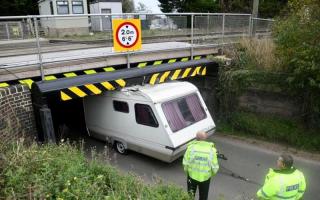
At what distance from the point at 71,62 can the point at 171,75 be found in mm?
→ 3174

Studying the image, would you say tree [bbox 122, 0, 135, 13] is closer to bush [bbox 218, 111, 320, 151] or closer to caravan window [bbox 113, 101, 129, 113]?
bush [bbox 218, 111, 320, 151]

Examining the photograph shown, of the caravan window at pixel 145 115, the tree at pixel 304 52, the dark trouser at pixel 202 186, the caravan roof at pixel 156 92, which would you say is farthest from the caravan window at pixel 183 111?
the tree at pixel 304 52

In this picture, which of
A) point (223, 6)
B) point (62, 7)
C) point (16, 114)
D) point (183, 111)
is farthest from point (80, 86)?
point (62, 7)

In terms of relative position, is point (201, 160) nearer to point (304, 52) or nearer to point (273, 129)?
point (304, 52)

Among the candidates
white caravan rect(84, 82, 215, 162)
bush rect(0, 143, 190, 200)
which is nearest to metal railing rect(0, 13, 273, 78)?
white caravan rect(84, 82, 215, 162)

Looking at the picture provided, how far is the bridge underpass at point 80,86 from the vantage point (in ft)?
25.0

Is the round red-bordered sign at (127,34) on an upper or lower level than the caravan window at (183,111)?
upper

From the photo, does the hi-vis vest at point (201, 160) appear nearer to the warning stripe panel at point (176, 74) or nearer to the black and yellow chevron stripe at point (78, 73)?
the black and yellow chevron stripe at point (78, 73)

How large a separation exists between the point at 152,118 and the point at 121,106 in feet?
4.13

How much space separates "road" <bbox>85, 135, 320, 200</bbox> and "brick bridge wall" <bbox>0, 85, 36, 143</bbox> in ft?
7.13

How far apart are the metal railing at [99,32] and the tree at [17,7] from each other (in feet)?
97.3

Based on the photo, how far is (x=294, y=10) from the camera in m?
10.1

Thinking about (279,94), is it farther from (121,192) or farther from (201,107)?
(121,192)

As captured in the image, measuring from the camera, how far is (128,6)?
5175 centimetres
